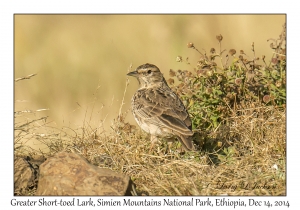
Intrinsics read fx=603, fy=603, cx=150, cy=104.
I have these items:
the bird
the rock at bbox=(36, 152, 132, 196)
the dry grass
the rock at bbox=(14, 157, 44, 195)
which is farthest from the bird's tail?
the rock at bbox=(14, 157, 44, 195)

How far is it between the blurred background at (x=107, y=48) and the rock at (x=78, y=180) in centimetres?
604

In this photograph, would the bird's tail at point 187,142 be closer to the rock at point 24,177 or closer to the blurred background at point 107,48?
the rock at point 24,177

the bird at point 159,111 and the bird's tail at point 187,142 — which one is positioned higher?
the bird at point 159,111

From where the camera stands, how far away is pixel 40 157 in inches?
291

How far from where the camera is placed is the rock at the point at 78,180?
598 centimetres

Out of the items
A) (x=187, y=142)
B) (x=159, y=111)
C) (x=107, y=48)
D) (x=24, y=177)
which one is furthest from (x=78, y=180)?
(x=107, y=48)

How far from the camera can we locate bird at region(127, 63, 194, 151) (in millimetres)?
7375

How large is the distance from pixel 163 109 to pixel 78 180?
6.82 feet

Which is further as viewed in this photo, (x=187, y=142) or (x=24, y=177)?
(x=187, y=142)

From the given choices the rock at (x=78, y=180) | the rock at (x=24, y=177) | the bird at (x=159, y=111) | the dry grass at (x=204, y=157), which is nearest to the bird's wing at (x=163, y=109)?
the bird at (x=159, y=111)

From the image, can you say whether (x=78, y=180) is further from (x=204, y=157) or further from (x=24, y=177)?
(x=204, y=157)


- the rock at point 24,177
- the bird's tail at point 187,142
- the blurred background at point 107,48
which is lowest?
the rock at point 24,177

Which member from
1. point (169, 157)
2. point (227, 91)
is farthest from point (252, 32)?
point (169, 157)

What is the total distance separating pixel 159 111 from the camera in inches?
308
